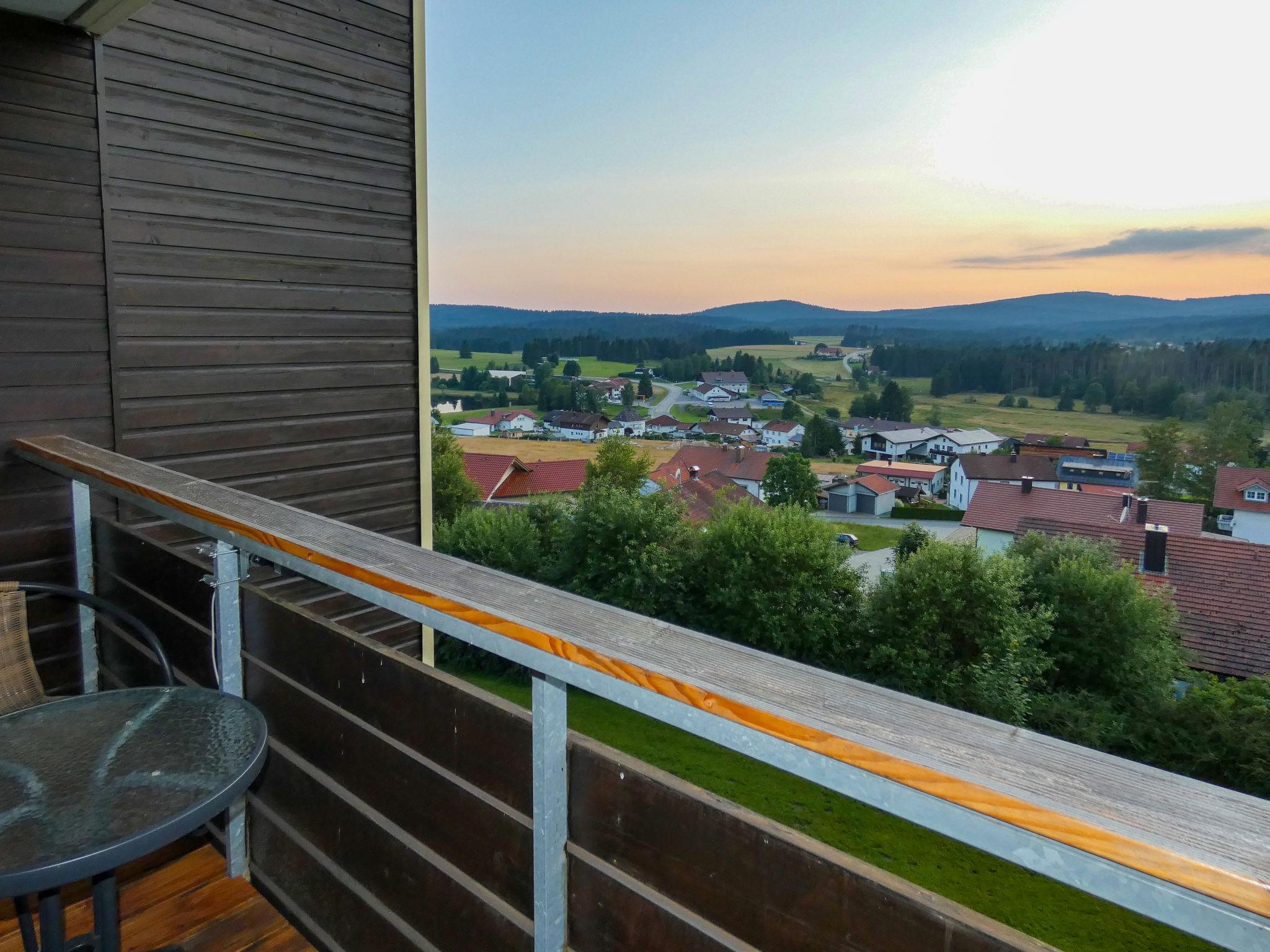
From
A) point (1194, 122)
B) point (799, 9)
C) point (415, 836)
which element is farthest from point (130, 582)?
point (1194, 122)

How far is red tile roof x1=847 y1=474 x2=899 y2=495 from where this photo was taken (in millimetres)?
21125

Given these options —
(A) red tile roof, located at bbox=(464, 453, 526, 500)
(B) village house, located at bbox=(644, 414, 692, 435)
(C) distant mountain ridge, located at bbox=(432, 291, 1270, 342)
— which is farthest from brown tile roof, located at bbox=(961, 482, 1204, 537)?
(A) red tile roof, located at bbox=(464, 453, 526, 500)

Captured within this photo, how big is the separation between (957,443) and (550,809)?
24612mm

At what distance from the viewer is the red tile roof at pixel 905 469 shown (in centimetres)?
2262

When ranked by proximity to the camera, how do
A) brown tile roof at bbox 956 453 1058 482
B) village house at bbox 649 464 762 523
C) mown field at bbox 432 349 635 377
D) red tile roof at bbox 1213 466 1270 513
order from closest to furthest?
village house at bbox 649 464 762 523 → red tile roof at bbox 1213 466 1270 513 → mown field at bbox 432 349 635 377 → brown tile roof at bbox 956 453 1058 482

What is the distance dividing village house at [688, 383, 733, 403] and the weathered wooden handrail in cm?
2435

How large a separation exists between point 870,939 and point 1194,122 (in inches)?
1472

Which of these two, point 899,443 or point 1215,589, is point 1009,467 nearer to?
point 899,443

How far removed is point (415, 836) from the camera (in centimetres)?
87

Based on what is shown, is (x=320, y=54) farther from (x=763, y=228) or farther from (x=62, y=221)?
(x=763, y=228)

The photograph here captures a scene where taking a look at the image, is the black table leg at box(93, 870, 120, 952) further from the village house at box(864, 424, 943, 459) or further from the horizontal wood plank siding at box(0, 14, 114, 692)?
the village house at box(864, 424, 943, 459)

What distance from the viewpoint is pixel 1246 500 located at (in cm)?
1831

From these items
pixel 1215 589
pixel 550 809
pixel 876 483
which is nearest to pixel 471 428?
pixel 876 483

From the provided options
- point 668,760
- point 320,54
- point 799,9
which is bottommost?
point 668,760
